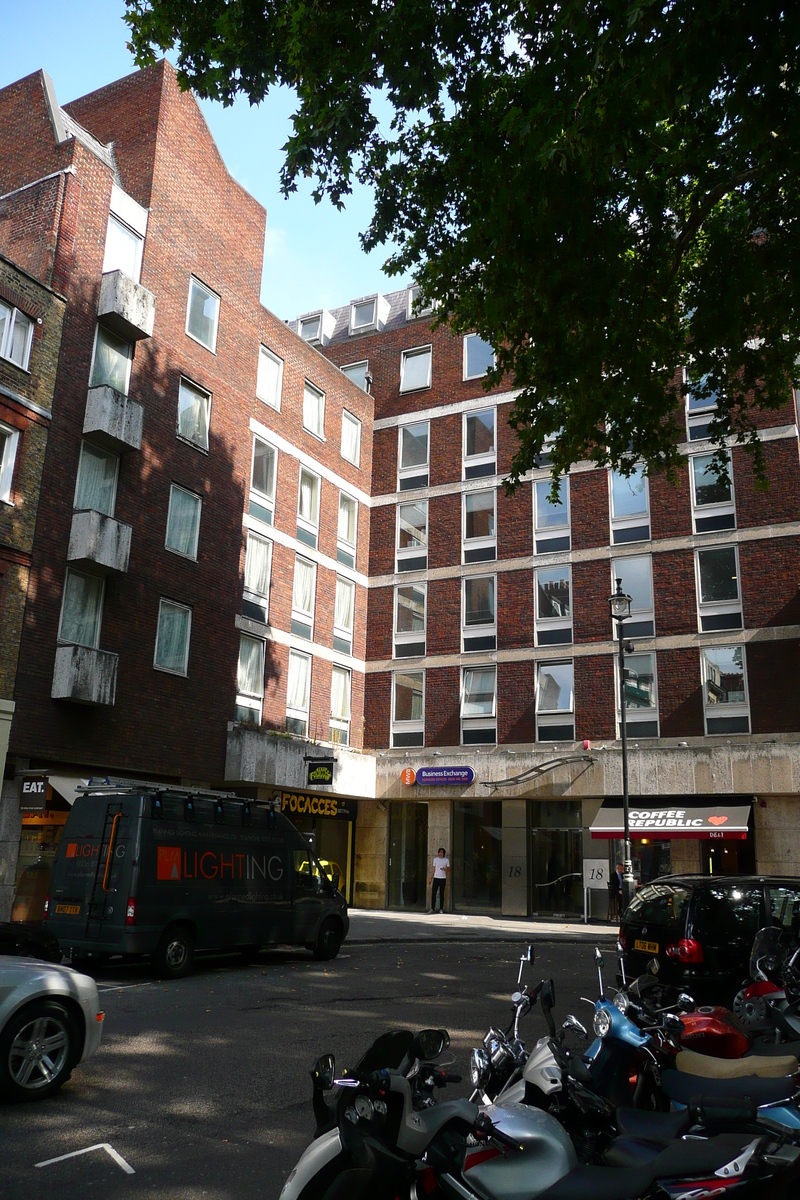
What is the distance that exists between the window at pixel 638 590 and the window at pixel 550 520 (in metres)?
1.99

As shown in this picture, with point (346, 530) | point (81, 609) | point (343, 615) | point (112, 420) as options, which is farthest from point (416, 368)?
point (81, 609)

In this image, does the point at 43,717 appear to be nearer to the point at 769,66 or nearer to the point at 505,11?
the point at 505,11

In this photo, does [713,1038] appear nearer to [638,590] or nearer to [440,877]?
[440,877]

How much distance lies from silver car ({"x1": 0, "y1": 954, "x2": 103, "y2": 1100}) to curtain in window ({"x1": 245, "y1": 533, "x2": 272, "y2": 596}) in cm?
2059

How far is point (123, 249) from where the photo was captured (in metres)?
23.2

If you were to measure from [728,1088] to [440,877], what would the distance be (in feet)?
77.5

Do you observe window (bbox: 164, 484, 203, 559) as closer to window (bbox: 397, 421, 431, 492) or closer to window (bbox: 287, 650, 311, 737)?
window (bbox: 287, 650, 311, 737)

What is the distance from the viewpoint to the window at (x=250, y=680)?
86.4 feet

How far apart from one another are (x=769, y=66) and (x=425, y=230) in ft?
17.5

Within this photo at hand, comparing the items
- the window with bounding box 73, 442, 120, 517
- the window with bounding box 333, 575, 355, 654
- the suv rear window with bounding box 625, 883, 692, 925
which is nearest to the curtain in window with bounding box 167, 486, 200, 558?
the window with bounding box 73, 442, 120, 517

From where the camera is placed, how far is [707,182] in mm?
10555

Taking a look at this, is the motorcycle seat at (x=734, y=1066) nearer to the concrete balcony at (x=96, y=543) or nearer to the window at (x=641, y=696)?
the concrete balcony at (x=96, y=543)

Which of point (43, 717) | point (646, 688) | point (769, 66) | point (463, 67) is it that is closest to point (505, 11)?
point (463, 67)

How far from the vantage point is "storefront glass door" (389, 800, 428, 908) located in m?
30.1
